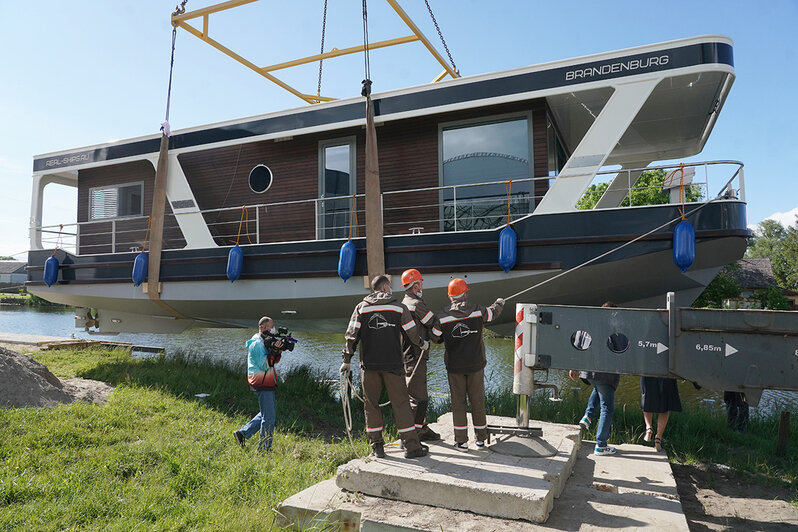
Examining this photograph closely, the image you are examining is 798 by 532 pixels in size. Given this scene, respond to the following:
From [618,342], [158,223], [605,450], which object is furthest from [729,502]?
[158,223]

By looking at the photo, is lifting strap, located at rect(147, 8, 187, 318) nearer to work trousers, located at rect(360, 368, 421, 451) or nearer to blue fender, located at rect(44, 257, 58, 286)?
blue fender, located at rect(44, 257, 58, 286)

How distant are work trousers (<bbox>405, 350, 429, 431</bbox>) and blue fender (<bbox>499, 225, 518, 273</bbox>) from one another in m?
2.43

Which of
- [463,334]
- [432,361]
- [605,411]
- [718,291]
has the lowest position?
[432,361]

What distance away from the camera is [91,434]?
518 cm

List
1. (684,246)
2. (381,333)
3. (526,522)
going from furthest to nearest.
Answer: (684,246), (381,333), (526,522)

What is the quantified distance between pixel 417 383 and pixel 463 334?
2.30ft

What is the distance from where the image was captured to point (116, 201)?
36.2 ft

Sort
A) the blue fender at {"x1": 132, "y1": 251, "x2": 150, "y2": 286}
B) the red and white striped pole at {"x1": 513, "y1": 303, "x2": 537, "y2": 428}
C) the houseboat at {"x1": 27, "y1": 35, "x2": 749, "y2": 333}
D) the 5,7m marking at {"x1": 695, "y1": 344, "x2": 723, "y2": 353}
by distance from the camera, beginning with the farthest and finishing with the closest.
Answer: the blue fender at {"x1": 132, "y1": 251, "x2": 150, "y2": 286} < the houseboat at {"x1": 27, "y1": 35, "x2": 749, "y2": 333} < the red and white striped pole at {"x1": 513, "y1": 303, "x2": 537, "y2": 428} < the 5,7m marking at {"x1": 695, "y1": 344, "x2": 723, "y2": 353}

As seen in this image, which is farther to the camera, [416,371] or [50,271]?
[50,271]

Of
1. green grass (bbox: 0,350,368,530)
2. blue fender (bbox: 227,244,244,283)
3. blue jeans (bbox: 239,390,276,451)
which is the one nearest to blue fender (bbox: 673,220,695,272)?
green grass (bbox: 0,350,368,530)

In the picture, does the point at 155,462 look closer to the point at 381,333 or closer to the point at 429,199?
the point at 381,333

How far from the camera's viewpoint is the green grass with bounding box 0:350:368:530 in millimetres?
3701

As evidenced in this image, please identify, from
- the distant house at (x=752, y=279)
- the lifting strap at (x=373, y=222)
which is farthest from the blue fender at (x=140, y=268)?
the distant house at (x=752, y=279)

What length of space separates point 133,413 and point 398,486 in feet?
12.3
